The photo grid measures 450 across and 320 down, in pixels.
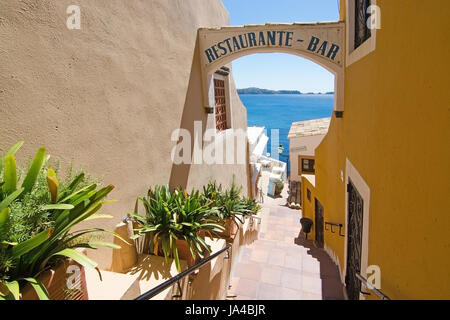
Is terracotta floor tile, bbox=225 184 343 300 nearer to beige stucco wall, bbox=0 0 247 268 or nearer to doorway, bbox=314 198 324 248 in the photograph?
doorway, bbox=314 198 324 248

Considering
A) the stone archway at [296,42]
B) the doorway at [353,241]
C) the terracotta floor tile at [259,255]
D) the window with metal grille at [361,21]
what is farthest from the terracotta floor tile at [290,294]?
the window with metal grille at [361,21]

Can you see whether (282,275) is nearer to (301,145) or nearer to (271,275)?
(271,275)

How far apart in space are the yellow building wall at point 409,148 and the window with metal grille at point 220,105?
5229mm

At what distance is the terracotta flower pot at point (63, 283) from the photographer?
175cm

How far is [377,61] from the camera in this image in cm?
313

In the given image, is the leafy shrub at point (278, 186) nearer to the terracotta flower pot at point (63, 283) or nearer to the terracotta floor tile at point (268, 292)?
the terracotta floor tile at point (268, 292)

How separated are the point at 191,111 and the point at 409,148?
4.58 meters

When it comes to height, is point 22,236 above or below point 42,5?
below

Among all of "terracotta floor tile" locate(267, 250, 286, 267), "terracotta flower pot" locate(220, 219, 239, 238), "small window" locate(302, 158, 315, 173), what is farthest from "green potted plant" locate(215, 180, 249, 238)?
"small window" locate(302, 158, 315, 173)

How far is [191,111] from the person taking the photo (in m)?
6.08

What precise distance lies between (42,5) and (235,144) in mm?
8050

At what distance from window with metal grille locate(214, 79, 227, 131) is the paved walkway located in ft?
12.7

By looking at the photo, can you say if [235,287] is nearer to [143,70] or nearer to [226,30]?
[143,70]
